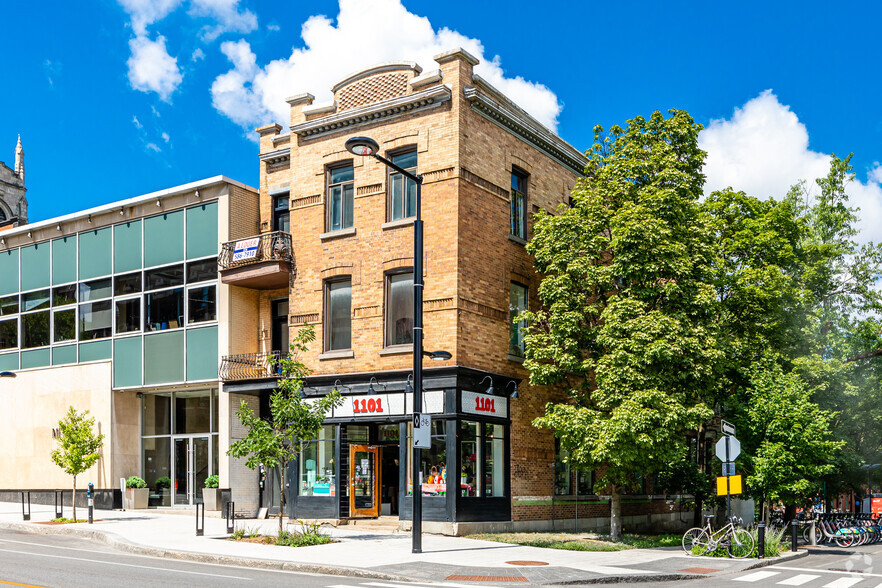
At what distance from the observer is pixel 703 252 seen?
24.1 meters

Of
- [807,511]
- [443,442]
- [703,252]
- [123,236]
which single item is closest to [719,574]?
[443,442]

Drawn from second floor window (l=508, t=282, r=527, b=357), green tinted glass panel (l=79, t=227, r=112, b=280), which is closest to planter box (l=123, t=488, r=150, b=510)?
green tinted glass panel (l=79, t=227, r=112, b=280)

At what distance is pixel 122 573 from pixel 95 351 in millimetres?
18010

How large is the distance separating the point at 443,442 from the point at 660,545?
6.72 metres

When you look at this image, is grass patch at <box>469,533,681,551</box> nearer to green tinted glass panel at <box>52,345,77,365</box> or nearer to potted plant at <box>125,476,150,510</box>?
potted plant at <box>125,476,150,510</box>

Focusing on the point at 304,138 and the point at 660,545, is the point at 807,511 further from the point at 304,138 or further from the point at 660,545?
Result: the point at 304,138

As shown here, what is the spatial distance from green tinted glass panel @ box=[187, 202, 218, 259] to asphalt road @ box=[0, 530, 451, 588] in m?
11.6

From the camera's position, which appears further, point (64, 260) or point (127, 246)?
point (64, 260)

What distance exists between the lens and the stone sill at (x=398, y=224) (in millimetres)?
23812

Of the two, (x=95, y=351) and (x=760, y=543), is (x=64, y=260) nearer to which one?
→ (x=95, y=351)

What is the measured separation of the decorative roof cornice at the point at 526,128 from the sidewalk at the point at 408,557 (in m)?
11.7

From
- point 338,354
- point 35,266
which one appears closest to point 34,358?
point 35,266

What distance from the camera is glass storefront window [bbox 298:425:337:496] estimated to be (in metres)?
24.7

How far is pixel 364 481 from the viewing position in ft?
81.5
